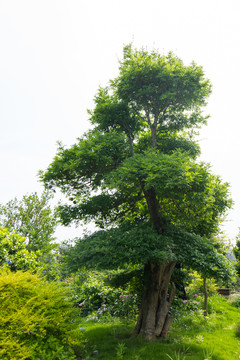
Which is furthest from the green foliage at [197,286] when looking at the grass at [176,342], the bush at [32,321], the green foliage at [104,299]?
the bush at [32,321]

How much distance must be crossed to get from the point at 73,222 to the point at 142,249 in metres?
3.42

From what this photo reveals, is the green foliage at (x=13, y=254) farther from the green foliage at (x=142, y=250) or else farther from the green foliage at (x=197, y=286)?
the green foliage at (x=197, y=286)

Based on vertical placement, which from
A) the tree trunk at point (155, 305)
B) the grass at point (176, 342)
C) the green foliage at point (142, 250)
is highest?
the green foliage at point (142, 250)

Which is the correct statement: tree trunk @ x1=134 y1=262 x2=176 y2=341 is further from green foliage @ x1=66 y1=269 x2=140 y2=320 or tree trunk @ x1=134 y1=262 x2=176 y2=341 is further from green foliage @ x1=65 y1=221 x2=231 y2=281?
green foliage @ x1=66 y1=269 x2=140 y2=320

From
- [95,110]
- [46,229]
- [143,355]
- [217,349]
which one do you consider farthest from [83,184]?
[46,229]

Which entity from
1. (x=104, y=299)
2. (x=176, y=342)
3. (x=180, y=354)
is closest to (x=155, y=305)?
(x=176, y=342)

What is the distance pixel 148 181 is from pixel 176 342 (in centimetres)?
537

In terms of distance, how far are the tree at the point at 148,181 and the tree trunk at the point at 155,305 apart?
0.03m

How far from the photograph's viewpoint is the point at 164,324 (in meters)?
8.62

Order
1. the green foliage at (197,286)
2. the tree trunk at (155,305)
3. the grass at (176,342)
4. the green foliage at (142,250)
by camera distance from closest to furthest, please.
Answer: the green foliage at (142,250) → the grass at (176,342) → the tree trunk at (155,305) → the green foliage at (197,286)

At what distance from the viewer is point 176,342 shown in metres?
7.96

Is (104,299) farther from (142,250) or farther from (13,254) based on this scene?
(142,250)

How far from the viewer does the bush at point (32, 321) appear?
4408mm

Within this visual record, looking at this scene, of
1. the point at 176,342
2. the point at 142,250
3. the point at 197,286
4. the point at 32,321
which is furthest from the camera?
the point at 197,286
